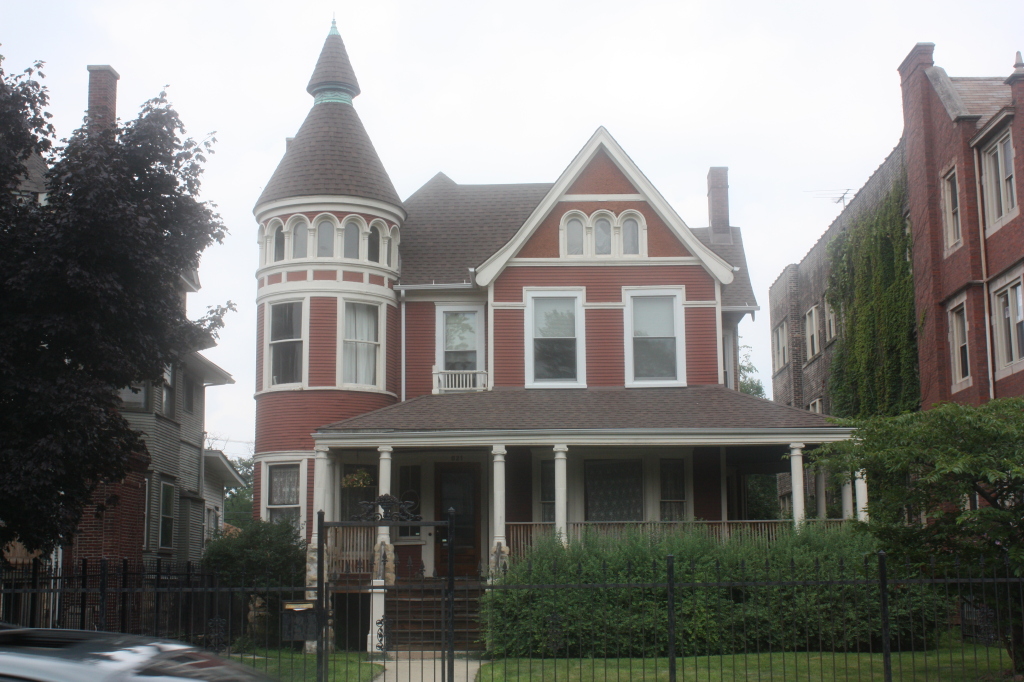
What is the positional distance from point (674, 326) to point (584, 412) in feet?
11.5

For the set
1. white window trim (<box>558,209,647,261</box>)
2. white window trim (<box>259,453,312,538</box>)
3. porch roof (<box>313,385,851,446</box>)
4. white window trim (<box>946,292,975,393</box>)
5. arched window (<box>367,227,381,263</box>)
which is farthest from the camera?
arched window (<box>367,227,381,263</box>)

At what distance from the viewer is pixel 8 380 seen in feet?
44.9

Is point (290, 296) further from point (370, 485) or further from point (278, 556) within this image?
point (278, 556)

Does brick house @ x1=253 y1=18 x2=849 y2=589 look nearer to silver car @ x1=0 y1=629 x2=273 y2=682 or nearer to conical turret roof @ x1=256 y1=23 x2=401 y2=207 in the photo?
conical turret roof @ x1=256 y1=23 x2=401 y2=207

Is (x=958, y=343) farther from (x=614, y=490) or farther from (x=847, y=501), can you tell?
(x=614, y=490)

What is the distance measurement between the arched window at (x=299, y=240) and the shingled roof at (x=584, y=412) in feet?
13.7

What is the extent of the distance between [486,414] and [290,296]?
5.40 meters

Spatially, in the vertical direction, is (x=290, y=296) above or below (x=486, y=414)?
above

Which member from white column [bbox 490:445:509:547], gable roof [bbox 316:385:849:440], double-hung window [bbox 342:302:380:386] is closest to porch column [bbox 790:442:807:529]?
gable roof [bbox 316:385:849:440]

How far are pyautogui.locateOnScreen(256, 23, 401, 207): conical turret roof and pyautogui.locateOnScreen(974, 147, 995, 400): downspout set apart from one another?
12170mm

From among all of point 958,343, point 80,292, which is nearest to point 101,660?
point 80,292

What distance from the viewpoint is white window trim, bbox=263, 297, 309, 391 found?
22.3m

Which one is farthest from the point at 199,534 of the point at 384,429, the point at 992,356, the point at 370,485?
the point at 992,356

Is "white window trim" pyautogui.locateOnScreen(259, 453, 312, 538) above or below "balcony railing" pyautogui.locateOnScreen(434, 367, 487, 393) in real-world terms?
below
